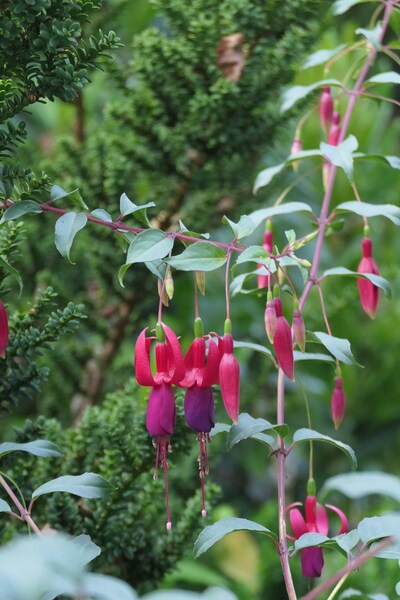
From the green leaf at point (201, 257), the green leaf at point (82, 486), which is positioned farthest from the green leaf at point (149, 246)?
the green leaf at point (82, 486)

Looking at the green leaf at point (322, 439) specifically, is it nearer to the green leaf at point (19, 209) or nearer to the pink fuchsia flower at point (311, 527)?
the pink fuchsia flower at point (311, 527)

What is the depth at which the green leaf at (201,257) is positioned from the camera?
0.50 meters

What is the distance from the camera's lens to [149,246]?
0.50 meters

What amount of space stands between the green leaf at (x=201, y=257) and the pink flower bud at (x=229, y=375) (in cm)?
4

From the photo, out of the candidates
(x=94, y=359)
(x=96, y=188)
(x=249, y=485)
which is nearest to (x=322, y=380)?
(x=249, y=485)

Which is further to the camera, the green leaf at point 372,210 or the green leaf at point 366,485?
the green leaf at point 372,210

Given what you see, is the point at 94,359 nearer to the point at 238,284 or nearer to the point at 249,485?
the point at 238,284

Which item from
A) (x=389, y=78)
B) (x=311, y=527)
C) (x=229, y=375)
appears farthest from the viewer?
(x=389, y=78)

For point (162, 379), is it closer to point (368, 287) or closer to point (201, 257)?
point (201, 257)

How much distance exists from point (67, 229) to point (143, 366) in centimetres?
9

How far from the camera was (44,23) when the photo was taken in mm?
545

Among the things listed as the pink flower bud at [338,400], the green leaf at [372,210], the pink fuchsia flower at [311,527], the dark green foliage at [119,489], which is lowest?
the dark green foliage at [119,489]

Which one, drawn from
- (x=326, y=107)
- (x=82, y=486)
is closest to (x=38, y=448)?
(x=82, y=486)

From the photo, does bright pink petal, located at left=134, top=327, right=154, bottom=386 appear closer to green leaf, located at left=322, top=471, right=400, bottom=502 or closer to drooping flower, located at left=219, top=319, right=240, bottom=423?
drooping flower, located at left=219, top=319, right=240, bottom=423
